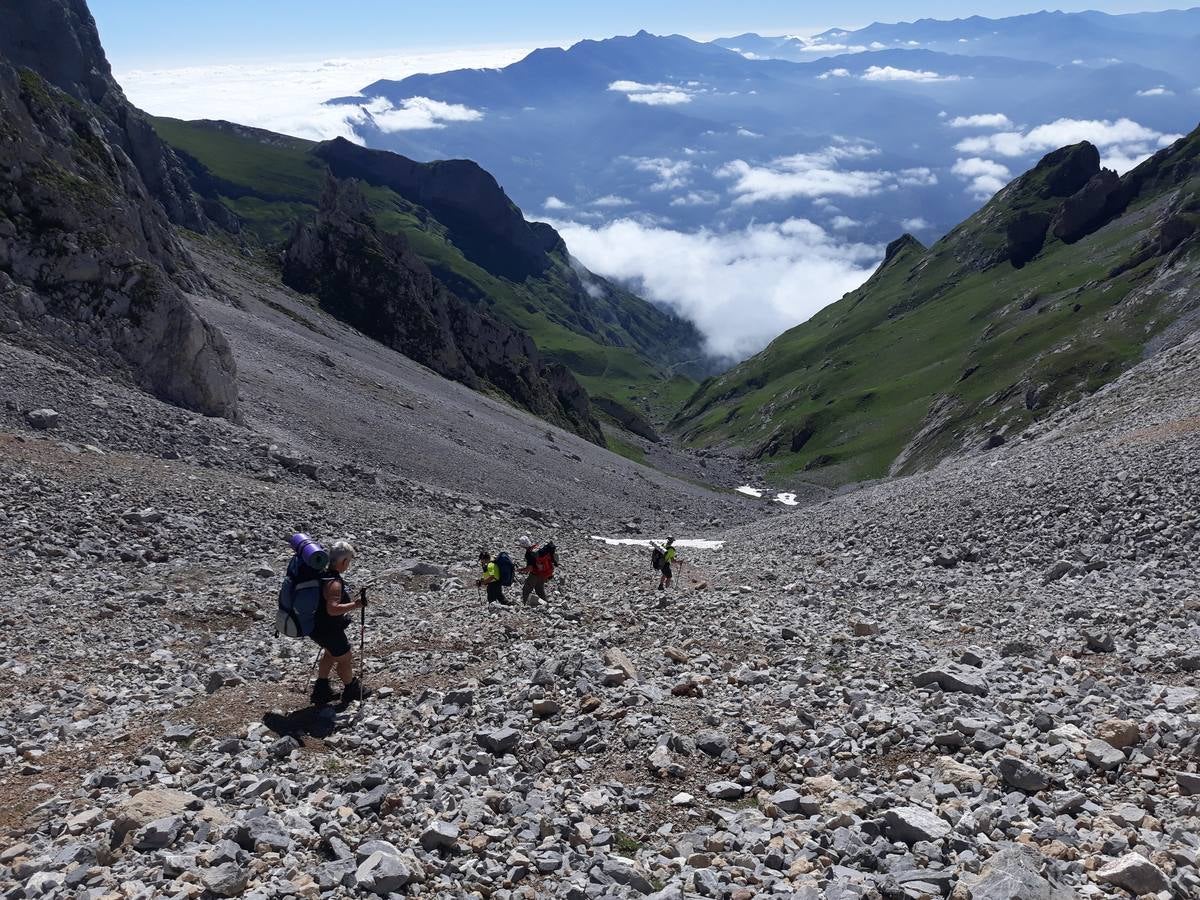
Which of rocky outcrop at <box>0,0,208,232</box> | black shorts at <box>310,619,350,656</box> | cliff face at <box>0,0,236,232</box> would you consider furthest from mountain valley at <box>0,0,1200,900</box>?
cliff face at <box>0,0,236,232</box>

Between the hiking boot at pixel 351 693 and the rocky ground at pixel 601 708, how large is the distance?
0.69 m

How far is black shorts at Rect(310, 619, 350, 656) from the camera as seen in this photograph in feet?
49.7

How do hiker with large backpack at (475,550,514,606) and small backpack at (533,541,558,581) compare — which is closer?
hiker with large backpack at (475,550,514,606)

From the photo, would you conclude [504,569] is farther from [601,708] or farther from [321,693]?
[601,708]

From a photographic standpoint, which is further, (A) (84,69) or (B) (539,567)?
(A) (84,69)

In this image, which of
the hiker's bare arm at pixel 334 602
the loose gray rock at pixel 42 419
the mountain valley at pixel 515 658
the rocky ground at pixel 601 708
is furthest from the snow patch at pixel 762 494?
the hiker's bare arm at pixel 334 602

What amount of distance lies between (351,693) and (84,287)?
131ft

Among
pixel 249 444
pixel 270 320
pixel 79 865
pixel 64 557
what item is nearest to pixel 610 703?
pixel 79 865

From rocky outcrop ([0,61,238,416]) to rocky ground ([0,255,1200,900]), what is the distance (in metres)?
7.66

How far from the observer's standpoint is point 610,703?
14734mm

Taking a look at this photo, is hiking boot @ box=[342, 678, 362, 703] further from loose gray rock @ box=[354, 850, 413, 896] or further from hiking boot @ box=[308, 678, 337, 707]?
loose gray rock @ box=[354, 850, 413, 896]

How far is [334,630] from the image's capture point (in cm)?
1526

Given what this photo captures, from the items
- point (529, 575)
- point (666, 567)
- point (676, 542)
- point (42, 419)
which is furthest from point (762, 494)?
point (529, 575)

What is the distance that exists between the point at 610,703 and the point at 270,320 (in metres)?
79.3
